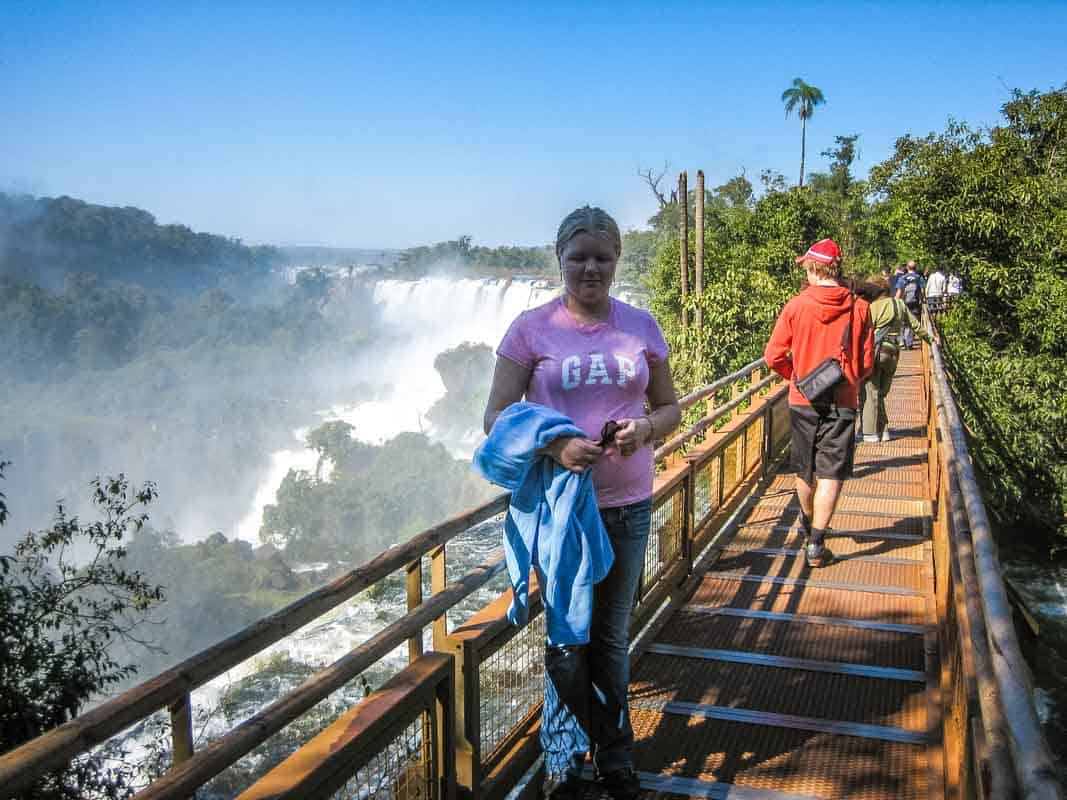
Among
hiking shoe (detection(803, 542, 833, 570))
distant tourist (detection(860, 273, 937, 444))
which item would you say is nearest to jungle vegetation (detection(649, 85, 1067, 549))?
distant tourist (detection(860, 273, 937, 444))

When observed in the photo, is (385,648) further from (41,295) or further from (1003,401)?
(41,295)

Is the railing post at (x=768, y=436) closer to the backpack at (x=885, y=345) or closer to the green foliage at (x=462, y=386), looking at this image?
the backpack at (x=885, y=345)

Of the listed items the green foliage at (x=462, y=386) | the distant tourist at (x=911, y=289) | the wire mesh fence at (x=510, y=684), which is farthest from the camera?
the green foliage at (x=462, y=386)

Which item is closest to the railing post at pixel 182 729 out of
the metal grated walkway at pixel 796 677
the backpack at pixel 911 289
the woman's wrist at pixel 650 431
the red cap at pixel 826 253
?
the woman's wrist at pixel 650 431

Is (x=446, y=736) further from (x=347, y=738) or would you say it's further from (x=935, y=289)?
(x=935, y=289)

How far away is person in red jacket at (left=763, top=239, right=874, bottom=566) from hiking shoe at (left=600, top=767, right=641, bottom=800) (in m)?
2.80

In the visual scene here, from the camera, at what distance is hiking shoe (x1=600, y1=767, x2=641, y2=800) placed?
2.63 m

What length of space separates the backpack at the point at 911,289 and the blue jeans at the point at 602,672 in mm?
16357

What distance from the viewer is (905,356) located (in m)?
18.6

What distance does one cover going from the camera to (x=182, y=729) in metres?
1.69

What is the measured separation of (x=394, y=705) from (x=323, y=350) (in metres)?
86.2

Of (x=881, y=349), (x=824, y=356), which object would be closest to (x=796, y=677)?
(x=824, y=356)

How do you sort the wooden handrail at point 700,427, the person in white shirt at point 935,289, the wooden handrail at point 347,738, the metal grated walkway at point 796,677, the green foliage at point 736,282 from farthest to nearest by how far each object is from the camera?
the green foliage at point 736,282 → the person in white shirt at point 935,289 → the wooden handrail at point 700,427 → the metal grated walkway at point 796,677 → the wooden handrail at point 347,738

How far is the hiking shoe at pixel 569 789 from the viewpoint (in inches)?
100
